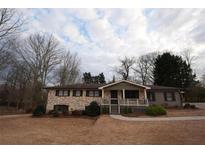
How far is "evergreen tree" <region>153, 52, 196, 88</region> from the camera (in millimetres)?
31625

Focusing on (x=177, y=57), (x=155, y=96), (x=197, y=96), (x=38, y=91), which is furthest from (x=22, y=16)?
(x=197, y=96)

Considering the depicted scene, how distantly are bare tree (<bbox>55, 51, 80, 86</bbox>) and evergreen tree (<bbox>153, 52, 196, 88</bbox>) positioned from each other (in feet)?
60.5

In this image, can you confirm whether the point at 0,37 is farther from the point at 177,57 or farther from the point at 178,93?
the point at 177,57

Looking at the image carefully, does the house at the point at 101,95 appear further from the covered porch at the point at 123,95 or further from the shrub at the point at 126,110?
the shrub at the point at 126,110

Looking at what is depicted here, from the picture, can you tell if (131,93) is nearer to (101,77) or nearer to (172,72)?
(172,72)

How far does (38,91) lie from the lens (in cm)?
2816

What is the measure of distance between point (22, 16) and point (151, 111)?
53.3 feet

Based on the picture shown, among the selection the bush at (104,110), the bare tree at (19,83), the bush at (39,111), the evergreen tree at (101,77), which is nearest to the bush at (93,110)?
the bush at (104,110)

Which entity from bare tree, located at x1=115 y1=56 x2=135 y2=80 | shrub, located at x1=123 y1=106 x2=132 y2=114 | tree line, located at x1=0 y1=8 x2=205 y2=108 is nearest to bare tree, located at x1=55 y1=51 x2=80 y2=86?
tree line, located at x1=0 y1=8 x2=205 y2=108

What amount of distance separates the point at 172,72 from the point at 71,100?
2260 cm

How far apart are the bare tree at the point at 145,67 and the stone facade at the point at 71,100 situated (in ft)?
75.2

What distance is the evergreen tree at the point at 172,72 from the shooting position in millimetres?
31625

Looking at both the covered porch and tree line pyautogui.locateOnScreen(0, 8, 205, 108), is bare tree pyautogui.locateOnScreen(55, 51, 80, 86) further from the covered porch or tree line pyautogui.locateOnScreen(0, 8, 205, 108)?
the covered porch

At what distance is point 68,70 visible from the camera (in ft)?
113
